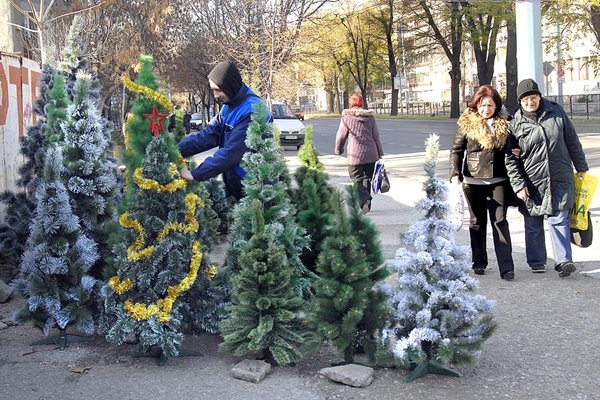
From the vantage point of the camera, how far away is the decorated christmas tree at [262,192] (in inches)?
200

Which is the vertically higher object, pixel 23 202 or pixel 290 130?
pixel 290 130

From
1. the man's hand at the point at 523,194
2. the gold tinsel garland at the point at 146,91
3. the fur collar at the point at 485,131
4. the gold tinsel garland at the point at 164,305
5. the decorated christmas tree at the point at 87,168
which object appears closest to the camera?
the gold tinsel garland at the point at 164,305

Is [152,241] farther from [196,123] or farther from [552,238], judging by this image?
[196,123]

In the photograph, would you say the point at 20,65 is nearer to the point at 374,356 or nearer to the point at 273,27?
the point at 374,356

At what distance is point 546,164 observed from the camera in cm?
715

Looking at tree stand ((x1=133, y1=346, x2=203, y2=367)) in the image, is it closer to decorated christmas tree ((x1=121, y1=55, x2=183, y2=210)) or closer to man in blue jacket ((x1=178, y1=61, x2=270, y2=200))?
decorated christmas tree ((x1=121, y1=55, x2=183, y2=210))

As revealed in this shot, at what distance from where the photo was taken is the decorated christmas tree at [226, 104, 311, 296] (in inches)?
200

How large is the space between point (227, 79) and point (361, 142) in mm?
5880

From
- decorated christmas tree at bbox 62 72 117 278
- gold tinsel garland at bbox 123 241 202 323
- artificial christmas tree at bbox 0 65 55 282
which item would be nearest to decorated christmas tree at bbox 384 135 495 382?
gold tinsel garland at bbox 123 241 202 323

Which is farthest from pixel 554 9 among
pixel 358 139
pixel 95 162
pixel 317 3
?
pixel 95 162

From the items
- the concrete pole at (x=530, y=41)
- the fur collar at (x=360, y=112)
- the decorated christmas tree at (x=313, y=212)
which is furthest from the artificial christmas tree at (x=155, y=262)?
the concrete pole at (x=530, y=41)

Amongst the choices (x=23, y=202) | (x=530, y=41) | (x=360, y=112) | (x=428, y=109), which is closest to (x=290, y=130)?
(x=360, y=112)

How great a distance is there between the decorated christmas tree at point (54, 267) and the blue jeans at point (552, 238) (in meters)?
4.22

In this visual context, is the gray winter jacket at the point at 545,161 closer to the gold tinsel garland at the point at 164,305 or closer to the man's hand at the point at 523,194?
the man's hand at the point at 523,194
